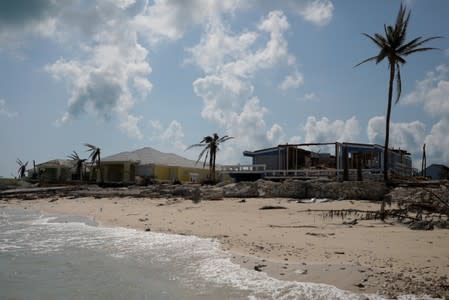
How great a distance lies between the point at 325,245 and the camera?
24.1 ft

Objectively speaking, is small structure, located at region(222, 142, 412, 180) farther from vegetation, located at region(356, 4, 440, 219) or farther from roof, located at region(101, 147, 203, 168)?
roof, located at region(101, 147, 203, 168)

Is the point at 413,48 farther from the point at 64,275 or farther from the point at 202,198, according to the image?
the point at 64,275

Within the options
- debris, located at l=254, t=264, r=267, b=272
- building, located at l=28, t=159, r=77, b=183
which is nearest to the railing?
debris, located at l=254, t=264, r=267, b=272

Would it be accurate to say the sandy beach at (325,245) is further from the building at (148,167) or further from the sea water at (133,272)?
the building at (148,167)

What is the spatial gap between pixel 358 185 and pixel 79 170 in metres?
40.7

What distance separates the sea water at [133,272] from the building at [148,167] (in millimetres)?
35139

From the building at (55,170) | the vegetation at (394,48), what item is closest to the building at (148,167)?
the building at (55,170)

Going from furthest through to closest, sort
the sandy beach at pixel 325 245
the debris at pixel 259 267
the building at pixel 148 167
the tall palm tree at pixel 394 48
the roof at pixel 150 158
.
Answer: the roof at pixel 150 158 → the building at pixel 148 167 → the tall palm tree at pixel 394 48 → the debris at pixel 259 267 → the sandy beach at pixel 325 245

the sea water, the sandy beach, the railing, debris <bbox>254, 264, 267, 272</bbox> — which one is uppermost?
the railing

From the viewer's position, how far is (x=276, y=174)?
25.5 m

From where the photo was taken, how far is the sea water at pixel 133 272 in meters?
4.98

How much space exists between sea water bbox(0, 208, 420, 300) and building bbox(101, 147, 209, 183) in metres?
35.1

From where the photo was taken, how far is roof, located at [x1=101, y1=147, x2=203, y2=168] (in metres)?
47.3

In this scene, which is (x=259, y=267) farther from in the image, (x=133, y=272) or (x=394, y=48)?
(x=394, y=48)
